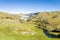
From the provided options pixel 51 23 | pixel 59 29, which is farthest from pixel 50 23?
pixel 59 29

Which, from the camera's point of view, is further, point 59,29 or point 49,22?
point 49,22

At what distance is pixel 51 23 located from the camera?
121 metres

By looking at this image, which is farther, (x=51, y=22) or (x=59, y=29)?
(x=51, y=22)

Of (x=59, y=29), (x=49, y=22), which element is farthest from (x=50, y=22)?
(x=59, y=29)

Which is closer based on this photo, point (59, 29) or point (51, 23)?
point (59, 29)

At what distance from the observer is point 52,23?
399 ft

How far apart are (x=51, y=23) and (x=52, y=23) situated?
1.02 meters

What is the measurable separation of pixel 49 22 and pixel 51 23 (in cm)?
221

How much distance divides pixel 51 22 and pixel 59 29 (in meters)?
32.2

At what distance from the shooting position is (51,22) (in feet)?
403

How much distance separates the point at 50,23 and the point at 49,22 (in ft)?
7.39

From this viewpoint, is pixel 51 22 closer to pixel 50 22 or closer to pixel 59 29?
pixel 50 22

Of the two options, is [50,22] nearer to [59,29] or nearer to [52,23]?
[52,23]

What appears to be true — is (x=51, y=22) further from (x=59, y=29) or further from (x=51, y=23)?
(x=59, y=29)
